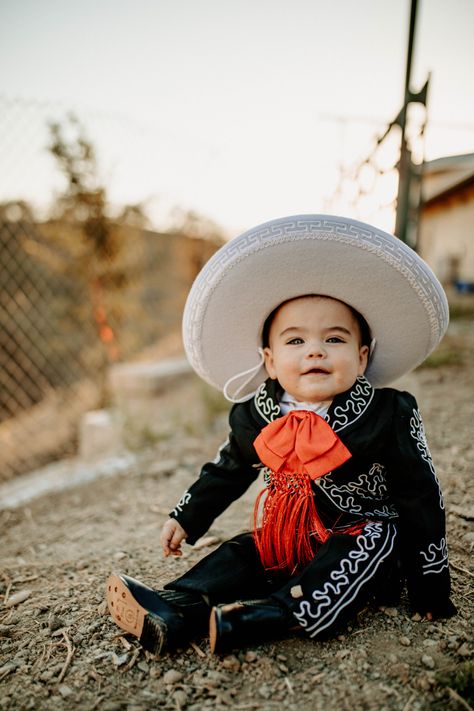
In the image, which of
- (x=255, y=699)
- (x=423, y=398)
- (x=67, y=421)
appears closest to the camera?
(x=255, y=699)

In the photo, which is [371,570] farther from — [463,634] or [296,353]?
[296,353]

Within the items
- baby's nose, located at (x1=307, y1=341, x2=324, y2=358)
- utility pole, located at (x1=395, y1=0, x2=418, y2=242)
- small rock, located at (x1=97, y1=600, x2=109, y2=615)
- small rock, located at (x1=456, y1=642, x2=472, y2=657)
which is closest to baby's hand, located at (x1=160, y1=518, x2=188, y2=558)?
small rock, located at (x1=97, y1=600, x2=109, y2=615)

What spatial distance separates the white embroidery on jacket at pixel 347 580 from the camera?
1.33 meters

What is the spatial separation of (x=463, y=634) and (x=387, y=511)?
372 mm

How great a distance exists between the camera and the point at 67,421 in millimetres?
5559

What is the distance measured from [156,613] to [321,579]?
456 mm

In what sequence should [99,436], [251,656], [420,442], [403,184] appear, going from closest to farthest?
[251,656] → [420,442] → [403,184] → [99,436]

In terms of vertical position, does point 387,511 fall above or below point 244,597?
above

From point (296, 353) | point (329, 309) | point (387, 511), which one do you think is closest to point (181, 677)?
point (387, 511)

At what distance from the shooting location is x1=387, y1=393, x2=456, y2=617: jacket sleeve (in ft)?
4.65

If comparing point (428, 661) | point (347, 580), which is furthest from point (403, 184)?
point (428, 661)

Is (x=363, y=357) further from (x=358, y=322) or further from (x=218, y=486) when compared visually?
(x=218, y=486)

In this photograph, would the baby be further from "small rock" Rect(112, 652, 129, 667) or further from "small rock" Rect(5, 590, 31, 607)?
"small rock" Rect(5, 590, 31, 607)

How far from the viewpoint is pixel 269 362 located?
1700 millimetres
